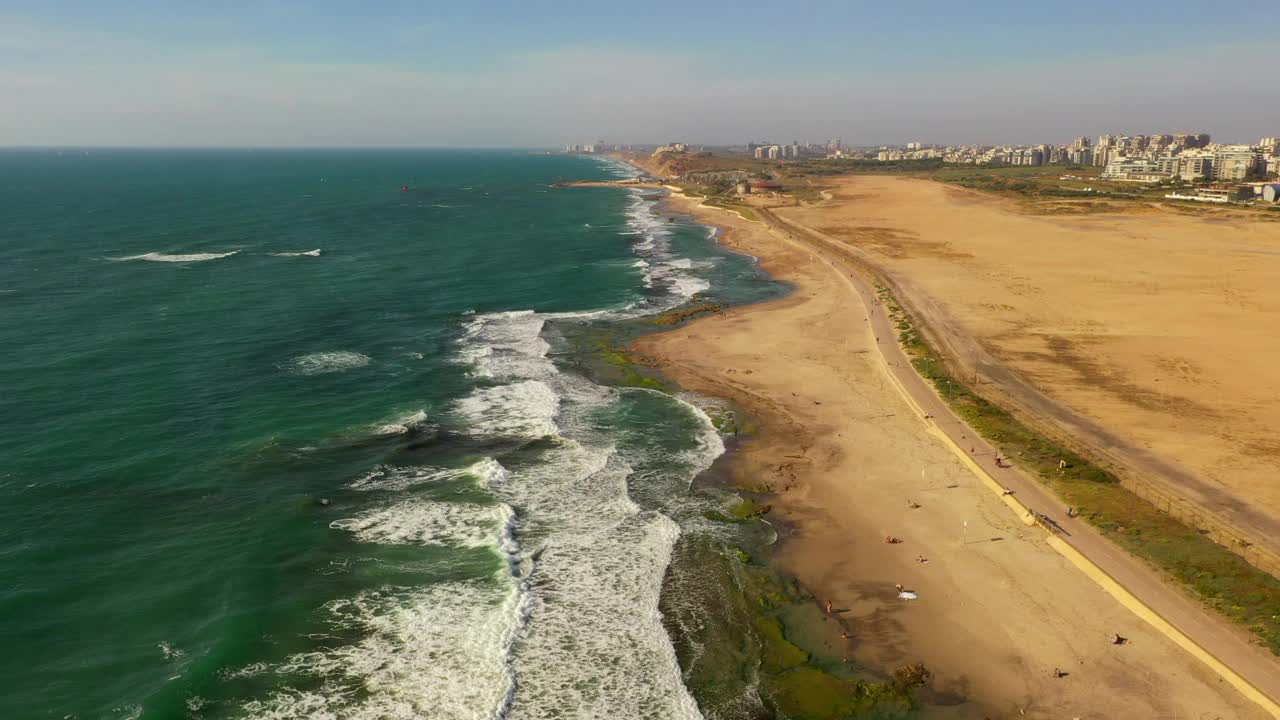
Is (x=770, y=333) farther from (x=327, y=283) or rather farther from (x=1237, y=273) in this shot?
(x=1237, y=273)

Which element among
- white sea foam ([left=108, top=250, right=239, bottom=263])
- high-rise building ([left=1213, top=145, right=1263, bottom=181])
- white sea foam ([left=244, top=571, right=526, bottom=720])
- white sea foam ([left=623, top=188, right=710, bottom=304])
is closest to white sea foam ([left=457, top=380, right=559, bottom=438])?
white sea foam ([left=244, top=571, right=526, bottom=720])

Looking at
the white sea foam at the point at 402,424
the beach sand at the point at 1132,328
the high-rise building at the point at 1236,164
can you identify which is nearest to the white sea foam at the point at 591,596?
the white sea foam at the point at 402,424

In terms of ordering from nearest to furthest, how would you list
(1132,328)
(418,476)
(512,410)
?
(418,476)
(512,410)
(1132,328)

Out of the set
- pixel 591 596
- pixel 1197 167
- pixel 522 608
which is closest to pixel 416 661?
pixel 522 608

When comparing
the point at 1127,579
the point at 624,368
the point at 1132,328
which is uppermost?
the point at 1132,328

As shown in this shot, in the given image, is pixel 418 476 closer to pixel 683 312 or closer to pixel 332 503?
pixel 332 503

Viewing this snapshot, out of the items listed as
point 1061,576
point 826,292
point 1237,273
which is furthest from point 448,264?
point 1237,273

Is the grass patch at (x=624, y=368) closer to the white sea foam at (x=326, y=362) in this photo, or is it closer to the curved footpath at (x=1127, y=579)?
the curved footpath at (x=1127, y=579)
